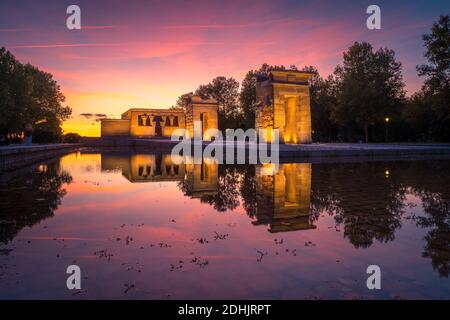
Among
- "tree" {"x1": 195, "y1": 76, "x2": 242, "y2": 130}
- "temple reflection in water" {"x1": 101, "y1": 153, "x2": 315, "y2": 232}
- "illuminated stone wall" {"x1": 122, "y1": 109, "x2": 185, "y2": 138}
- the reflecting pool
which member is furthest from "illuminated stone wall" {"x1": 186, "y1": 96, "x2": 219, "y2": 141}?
the reflecting pool

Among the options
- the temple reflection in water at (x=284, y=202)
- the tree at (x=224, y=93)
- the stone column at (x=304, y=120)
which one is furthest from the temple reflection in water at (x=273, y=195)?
the tree at (x=224, y=93)

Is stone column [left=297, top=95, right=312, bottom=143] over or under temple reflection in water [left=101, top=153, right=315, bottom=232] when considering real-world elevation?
over

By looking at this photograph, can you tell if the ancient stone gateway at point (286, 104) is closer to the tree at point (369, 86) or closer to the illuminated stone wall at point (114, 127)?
the tree at point (369, 86)

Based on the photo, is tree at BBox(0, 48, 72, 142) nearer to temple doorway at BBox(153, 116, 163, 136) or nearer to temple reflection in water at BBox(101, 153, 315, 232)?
temple doorway at BBox(153, 116, 163, 136)

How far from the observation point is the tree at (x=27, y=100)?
32.0 m

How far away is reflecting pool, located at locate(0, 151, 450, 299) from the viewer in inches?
139

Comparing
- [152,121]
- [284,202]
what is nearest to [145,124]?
[152,121]

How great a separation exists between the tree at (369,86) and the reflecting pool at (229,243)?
35.2 meters

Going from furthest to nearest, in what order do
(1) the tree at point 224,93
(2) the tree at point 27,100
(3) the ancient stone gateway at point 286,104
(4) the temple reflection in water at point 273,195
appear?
(1) the tree at point 224,93 → (2) the tree at point 27,100 → (3) the ancient stone gateway at point 286,104 → (4) the temple reflection in water at point 273,195

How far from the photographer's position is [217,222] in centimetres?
634
